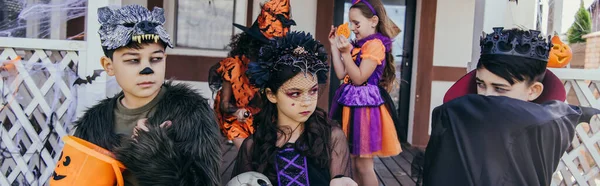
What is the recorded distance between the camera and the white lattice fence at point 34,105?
2488mm

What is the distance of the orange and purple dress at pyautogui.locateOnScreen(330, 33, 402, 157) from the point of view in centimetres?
266

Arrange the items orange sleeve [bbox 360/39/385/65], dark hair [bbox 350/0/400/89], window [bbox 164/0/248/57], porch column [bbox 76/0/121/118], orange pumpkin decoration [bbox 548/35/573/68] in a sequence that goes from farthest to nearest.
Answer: window [bbox 164/0/248/57], dark hair [bbox 350/0/400/89], orange sleeve [bbox 360/39/385/65], porch column [bbox 76/0/121/118], orange pumpkin decoration [bbox 548/35/573/68]

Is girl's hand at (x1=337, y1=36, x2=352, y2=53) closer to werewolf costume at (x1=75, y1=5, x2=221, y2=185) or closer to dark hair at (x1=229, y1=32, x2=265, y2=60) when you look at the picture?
dark hair at (x1=229, y1=32, x2=265, y2=60)

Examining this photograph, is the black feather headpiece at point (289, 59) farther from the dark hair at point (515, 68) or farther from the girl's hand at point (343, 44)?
the dark hair at point (515, 68)

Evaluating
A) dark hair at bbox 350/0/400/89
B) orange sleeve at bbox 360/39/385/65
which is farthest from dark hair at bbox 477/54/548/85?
dark hair at bbox 350/0/400/89

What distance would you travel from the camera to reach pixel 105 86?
2.48 meters

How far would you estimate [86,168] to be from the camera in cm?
151

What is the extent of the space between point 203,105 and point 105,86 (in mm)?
935

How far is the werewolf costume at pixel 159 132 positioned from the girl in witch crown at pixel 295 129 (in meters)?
0.25

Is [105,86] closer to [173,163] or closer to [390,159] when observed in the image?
[173,163]

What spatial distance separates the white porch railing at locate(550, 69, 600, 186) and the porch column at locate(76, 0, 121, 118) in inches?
95.2

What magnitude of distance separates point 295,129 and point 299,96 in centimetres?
18

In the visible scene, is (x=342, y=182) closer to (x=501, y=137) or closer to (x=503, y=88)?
(x=501, y=137)

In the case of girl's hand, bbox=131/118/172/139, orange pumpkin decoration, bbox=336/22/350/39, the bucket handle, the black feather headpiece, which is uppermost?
orange pumpkin decoration, bbox=336/22/350/39
